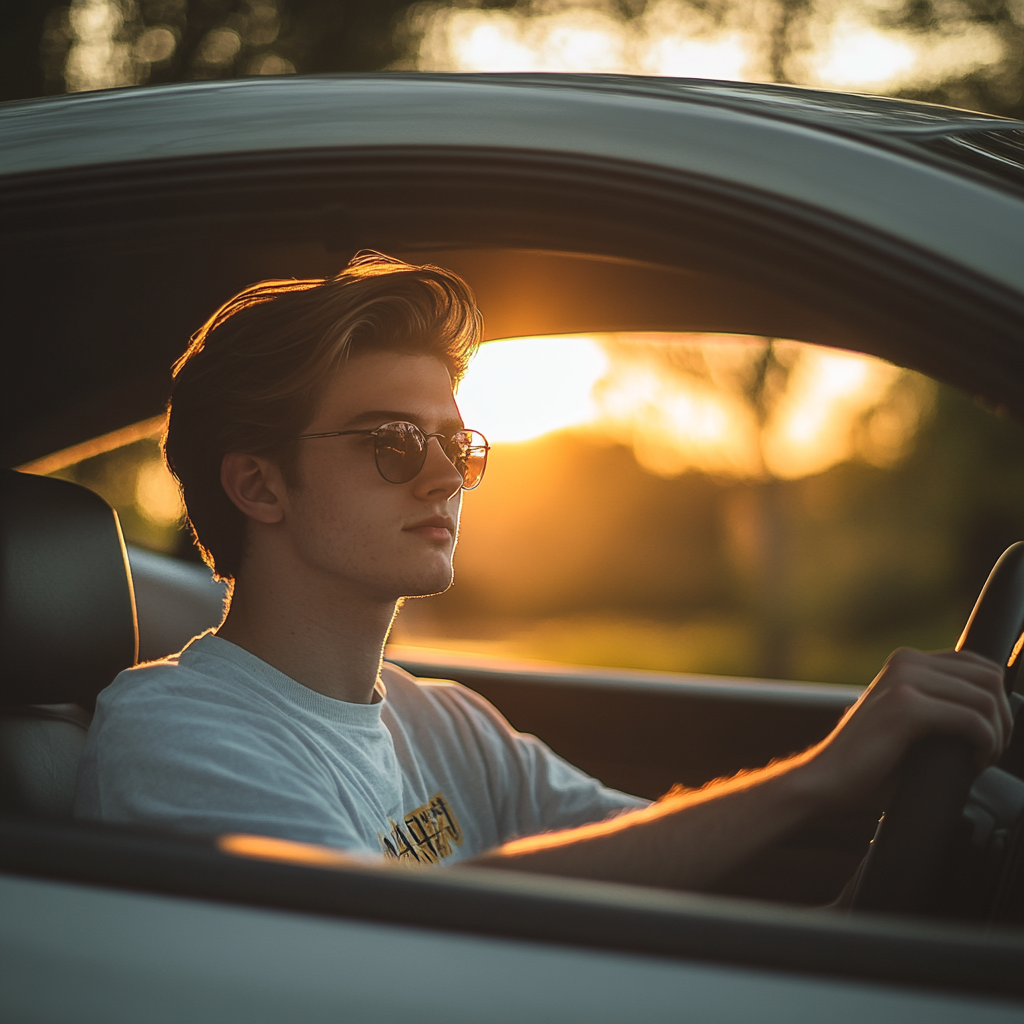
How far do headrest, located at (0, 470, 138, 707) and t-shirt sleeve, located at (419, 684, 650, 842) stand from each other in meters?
0.68

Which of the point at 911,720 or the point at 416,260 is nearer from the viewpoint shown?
the point at 911,720

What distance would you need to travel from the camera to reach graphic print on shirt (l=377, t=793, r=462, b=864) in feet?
5.32

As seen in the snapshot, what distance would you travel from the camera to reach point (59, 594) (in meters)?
1.70

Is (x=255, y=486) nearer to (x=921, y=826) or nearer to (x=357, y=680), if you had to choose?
(x=357, y=680)

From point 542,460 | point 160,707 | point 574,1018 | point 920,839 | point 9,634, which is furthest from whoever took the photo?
point 542,460

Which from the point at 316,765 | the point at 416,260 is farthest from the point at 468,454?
the point at 316,765

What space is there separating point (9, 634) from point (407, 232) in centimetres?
85

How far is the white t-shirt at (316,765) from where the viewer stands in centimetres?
129

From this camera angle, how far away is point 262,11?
27.1 feet

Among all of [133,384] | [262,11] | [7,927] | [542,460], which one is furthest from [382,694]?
[542,460]

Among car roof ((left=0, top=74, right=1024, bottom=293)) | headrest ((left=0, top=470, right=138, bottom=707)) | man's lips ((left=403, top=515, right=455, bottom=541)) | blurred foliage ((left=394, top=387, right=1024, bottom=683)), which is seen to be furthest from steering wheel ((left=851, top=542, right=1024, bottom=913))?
blurred foliage ((left=394, top=387, right=1024, bottom=683))

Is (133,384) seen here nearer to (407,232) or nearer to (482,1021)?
(407,232)

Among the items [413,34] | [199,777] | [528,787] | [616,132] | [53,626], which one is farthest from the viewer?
[413,34]

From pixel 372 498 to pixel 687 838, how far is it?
0.75 metres
